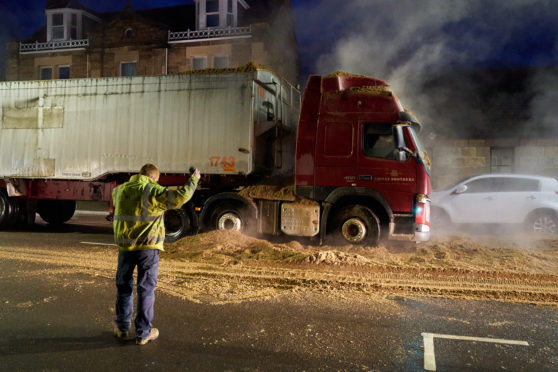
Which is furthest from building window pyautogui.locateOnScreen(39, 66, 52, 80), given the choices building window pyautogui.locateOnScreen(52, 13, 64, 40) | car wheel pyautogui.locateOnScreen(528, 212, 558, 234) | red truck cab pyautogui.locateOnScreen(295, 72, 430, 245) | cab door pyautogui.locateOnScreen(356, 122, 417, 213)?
car wheel pyautogui.locateOnScreen(528, 212, 558, 234)

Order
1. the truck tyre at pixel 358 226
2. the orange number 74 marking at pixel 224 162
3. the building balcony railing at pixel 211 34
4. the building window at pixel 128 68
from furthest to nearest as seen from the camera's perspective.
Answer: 1. the building window at pixel 128 68
2. the building balcony railing at pixel 211 34
3. the orange number 74 marking at pixel 224 162
4. the truck tyre at pixel 358 226

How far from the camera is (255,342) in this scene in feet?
12.7

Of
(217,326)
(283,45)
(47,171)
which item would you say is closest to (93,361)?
(217,326)

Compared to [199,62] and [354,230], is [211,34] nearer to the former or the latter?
[199,62]

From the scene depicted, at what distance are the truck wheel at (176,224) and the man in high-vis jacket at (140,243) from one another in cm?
512

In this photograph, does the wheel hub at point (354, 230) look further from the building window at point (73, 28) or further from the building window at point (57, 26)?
the building window at point (57, 26)

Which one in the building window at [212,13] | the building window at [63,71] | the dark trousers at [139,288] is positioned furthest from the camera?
the building window at [63,71]

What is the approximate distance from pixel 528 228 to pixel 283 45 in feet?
51.1

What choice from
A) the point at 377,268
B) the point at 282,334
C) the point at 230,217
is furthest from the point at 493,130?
the point at 282,334

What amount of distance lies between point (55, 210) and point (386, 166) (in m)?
9.79

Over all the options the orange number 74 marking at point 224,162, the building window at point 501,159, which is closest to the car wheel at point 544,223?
the building window at point 501,159

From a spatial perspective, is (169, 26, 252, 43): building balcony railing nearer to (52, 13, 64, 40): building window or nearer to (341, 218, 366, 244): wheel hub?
(52, 13, 64, 40): building window

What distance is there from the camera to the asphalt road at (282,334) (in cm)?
346

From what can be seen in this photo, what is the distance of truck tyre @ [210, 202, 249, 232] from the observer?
8680 mm
